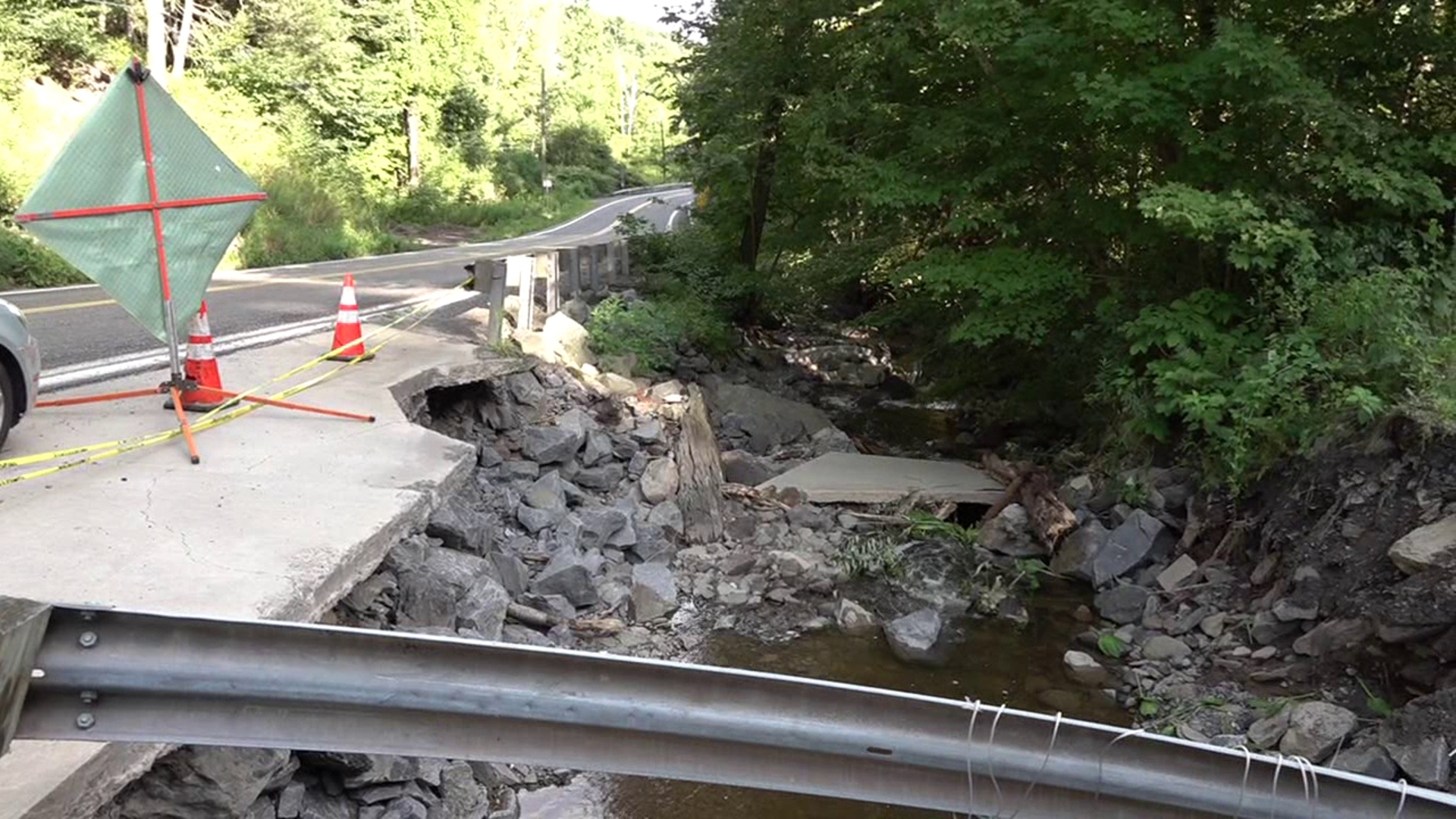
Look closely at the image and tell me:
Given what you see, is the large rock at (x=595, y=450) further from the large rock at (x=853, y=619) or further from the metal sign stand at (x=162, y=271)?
the metal sign stand at (x=162, y=271)

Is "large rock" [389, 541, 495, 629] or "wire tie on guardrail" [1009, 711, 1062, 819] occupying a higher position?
"wire tie on guardrail" [1009, 711, 1062, 819]

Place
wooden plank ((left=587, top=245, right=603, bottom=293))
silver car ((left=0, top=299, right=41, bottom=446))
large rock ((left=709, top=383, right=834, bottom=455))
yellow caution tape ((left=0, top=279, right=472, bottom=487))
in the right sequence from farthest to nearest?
wooden plank ((left=587, top=245, right=603, bottom=293))
large rock ((left=709, top=383, right=834, bottom=455))
silver car ((left=0, top=299, right=41, bottom=446))
yellow caution tape ((left=0, top=279, right=472, bottom=487))

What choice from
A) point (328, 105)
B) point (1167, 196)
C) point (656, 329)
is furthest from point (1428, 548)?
point (328, 105)

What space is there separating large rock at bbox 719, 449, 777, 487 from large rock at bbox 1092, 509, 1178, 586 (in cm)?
360

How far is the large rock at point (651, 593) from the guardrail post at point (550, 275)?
465 cm

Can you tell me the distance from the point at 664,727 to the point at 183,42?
31693 mm

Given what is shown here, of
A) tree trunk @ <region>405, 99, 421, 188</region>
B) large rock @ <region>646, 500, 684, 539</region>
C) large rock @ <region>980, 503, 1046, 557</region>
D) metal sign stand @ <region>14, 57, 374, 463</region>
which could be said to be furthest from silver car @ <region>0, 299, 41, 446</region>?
tree trunk @ <region>405, 99, 421, 188</region>

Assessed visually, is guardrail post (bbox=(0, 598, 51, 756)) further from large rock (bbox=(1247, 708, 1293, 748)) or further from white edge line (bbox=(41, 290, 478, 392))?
large rock (bbox=(1247, 708, 1293, 748))

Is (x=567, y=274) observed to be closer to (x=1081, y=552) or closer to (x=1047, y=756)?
(x=1081, y=552)

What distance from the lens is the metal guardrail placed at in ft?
8.57

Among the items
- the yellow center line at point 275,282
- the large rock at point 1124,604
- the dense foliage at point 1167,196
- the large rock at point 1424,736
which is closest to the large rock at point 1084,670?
the large rock at point 1124,604

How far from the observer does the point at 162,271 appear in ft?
20.6

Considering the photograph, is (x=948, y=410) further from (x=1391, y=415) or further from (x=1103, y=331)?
(x=1391, y=415)

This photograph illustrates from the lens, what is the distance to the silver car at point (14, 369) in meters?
5.49
